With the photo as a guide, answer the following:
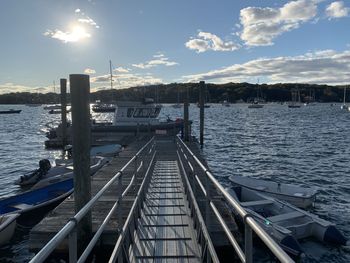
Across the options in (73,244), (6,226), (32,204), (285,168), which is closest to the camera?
(73,244)

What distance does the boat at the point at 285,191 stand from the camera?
45.5ft

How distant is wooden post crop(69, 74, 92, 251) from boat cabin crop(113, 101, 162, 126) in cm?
2573

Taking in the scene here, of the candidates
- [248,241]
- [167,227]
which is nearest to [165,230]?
[167,227]

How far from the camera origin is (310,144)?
119 ft

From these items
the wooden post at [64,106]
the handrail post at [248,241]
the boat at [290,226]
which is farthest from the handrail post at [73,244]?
the wooden post at [64,106]

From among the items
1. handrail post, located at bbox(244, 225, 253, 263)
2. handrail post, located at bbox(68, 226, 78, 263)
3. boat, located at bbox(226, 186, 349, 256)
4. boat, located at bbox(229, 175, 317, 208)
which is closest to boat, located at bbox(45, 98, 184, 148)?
boat, located at bbox(229, 175, 317, 208)

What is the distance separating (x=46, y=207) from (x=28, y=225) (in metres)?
0.83

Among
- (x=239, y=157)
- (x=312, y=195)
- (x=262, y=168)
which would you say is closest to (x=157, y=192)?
(x=312, y=195)

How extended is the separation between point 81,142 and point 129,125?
995 inches

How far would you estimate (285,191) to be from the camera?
14914mm

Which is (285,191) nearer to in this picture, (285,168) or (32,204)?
(285,168)

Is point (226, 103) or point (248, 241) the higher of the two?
point (248, 241)

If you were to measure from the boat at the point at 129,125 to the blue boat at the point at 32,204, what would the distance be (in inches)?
633

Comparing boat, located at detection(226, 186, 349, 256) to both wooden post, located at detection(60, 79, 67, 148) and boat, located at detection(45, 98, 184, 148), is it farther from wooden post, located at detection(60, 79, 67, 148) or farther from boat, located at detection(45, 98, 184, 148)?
wooden post, located at detection(60, 79, 67, 148)
